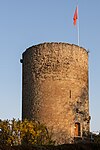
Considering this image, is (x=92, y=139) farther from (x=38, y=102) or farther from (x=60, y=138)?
(x=38, y=102)

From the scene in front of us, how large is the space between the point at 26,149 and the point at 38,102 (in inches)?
430

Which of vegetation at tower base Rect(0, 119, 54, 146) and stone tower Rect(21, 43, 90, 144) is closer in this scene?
vegetation at tower base Rect(0, 119, 54, 146)

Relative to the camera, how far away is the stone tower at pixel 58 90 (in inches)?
1065

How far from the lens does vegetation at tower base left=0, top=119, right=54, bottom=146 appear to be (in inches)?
981

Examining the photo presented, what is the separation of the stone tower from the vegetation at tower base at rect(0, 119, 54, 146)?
164 cm

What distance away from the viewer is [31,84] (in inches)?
1106

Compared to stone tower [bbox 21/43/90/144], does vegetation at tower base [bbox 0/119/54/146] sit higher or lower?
lower

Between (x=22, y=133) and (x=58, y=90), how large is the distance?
4.12 metres

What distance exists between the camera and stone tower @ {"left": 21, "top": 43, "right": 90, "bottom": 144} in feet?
88.7

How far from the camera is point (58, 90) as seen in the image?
27312 millimetres

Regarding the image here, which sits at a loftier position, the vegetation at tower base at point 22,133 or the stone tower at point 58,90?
the stone tower at point 58,90

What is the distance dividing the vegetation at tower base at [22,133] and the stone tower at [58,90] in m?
1.64

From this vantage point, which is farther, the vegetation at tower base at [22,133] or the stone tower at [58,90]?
the stone tower at [58,90]

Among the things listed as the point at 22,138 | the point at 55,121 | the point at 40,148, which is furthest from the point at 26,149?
the point at 55,121
